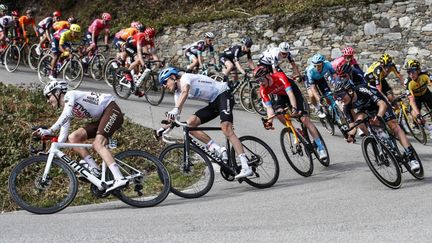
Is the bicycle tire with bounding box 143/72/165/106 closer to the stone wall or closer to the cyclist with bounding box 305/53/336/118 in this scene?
the cyclist with bounding box 305/53/336/118

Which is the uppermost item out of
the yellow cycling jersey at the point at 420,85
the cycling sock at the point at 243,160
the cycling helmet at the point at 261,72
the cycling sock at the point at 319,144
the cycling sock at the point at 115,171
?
the cycling helmet at the point at 261,72

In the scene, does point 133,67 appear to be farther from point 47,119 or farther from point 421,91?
point 421,91

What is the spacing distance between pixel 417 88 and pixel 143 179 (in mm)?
7584

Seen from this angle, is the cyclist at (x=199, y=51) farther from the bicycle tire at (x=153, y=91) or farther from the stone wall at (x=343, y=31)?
the stone wall at (x=343, y=31)

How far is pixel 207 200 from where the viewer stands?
30.8 ft

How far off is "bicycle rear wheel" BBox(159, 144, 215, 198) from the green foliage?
129 cm

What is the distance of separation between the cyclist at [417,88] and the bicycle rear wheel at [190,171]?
6040mm

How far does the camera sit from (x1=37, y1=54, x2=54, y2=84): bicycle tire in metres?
18.8

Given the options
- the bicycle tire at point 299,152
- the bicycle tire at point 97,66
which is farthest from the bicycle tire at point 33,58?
the bicycle tire at point 299,152

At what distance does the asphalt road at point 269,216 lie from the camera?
23.3 feet

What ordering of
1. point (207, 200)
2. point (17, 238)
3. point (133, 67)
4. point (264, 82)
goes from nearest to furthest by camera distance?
point (17, 238) < point (207, 200) < point (264, 82) < point (133, 67)

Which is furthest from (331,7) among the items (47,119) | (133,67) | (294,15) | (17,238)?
(17,238)

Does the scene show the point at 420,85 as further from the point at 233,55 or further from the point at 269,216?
the point at 269,216

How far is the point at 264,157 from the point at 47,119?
19.7ft
